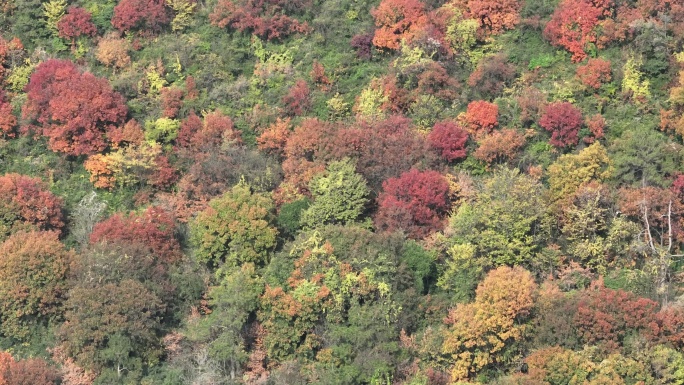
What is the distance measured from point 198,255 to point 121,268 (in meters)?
4.55

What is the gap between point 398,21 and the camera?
85.5 metres

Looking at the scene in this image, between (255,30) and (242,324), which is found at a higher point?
(255,30)

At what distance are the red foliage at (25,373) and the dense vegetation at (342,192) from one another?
13 cm

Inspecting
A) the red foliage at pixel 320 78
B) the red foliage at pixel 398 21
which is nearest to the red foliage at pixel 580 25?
the red foliage at pixel 398 21

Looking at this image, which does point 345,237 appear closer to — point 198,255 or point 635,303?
point 198,255

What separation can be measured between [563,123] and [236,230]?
59.5 feet

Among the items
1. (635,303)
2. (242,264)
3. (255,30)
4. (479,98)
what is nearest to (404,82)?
(479,98)

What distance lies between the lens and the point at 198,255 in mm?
74625

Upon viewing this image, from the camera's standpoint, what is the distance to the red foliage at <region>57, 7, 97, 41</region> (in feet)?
291

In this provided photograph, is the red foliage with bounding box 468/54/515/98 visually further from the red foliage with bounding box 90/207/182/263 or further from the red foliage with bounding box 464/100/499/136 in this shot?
the red foliage with bounding box 90/207/182/263

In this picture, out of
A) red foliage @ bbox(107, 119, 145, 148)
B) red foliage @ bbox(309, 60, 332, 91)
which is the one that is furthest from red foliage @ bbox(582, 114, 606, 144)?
red foliage @ bbox(107, 119, 145, 148)

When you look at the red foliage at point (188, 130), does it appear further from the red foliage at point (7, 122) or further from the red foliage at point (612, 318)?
the red foliage at point (612, 318)

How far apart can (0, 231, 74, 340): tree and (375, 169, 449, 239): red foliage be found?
624 inches

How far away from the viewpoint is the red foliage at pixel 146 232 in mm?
74250
